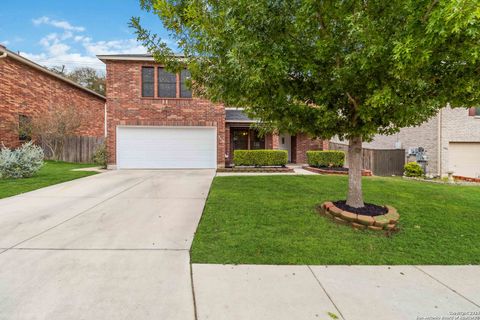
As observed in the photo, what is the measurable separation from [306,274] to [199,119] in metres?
9.66

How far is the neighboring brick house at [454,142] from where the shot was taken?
11.1 meters

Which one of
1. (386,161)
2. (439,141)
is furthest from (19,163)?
(439,141)

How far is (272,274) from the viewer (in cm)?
269

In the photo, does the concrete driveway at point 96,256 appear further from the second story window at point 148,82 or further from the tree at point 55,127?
the tree at point 55,127

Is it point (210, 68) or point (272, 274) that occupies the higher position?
point (210, 68)

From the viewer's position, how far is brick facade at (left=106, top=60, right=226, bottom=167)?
11.0 m

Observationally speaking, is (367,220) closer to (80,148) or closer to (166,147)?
(166,147)

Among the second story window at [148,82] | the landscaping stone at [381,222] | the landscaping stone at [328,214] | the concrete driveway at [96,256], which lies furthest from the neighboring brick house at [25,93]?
the landscaping stone at [381,222]

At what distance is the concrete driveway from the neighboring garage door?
1235cm

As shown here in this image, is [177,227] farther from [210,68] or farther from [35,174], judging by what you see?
[35,174]

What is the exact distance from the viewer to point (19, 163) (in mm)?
8133

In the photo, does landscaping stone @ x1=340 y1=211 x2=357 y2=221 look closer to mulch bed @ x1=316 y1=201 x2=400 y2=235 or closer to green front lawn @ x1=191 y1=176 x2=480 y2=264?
mulch bed @ x1=316 y1=201 x2=400 y2=235

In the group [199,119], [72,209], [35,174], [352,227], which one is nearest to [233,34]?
[352,227]

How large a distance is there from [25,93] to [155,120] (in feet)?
26.8
